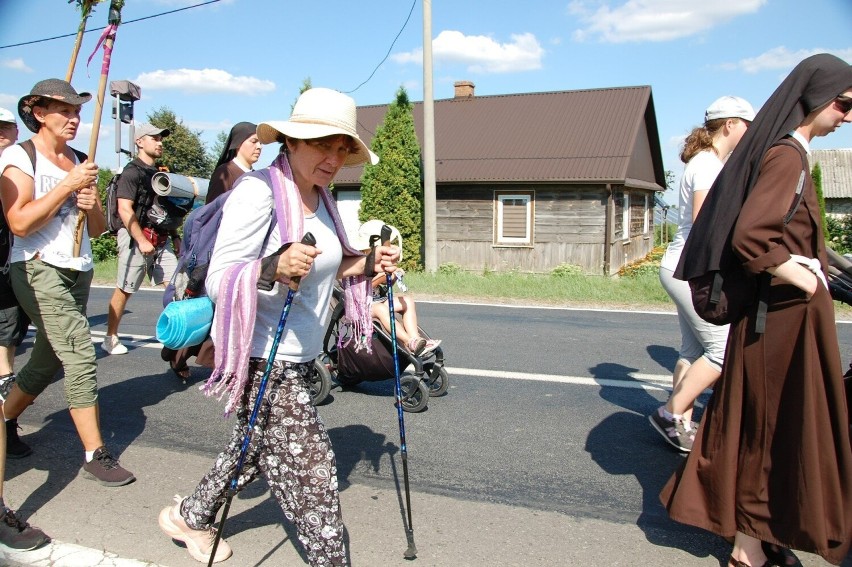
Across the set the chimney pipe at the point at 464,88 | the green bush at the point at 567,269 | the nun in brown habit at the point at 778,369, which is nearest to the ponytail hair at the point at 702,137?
the nun in brown habit at the point at 778,369

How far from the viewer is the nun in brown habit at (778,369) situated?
2699 mm

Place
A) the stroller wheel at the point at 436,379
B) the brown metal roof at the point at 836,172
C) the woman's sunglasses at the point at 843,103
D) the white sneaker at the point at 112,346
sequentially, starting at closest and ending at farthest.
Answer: the woman's sunglasses at the point at 843,103, the stroller wheel at the point at 436,379, the white sneaker at the point at 112,346, the brown metal roof at the point at 836,172

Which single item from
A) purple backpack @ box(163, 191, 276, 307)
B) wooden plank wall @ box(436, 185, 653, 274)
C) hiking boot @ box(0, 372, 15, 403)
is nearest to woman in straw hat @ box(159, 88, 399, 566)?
purple backpack @ box(163, 191, 276, 307)

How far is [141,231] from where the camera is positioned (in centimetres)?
668

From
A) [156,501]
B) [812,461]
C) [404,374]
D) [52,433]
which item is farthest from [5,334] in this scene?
[812,461]

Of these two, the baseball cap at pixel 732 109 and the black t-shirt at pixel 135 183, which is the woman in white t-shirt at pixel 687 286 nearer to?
the baseball cap at pixel 732 109

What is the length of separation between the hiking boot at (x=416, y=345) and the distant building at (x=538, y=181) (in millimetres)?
14457

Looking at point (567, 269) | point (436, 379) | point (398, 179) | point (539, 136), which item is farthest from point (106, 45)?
point (539, 136)

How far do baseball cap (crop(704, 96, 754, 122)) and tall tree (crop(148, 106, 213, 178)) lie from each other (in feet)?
131

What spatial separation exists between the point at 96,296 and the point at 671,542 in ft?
35.5

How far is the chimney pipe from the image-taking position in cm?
2519

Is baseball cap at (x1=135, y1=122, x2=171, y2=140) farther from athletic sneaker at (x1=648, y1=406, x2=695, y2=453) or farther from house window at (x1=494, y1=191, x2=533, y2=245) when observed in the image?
house window at (x1=494, y1=191, x2=533, y2=245)

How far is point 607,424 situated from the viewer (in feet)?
16.1

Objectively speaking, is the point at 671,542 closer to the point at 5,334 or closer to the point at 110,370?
the point at 5,334
